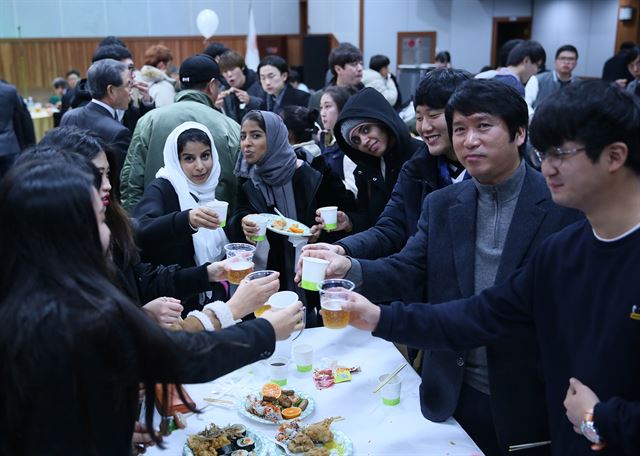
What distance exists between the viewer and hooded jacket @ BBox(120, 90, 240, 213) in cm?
390

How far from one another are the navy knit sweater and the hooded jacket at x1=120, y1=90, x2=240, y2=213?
2226 mm

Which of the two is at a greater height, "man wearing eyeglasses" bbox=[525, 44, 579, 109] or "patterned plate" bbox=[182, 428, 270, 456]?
"man wearing eyeglasses" bbox=[525, 44, 579, 109]

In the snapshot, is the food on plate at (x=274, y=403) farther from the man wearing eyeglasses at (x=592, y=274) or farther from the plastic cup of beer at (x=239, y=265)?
the man wearing eyeglasses at (x=592, y=274)

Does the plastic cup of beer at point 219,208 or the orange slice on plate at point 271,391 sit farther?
the plastic cup of beer at point 219,208

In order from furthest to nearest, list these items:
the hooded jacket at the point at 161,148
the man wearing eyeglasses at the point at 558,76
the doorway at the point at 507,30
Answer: the doorway at the point at 507,30 < the man wearing eyeglasses at the point at 558,76 < the hooded jacket at the point at 161,148

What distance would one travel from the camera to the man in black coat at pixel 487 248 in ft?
6.31

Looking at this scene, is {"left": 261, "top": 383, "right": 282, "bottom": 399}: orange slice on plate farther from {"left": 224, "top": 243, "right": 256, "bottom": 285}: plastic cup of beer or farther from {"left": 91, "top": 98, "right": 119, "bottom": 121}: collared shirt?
{"left": 91, "top": 98, "right": 119, "bottom": 121}: collared shirt

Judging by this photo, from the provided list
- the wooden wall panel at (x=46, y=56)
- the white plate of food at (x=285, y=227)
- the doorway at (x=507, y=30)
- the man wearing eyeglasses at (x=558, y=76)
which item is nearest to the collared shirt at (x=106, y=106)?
the white plate of food at (x=285, y=227)

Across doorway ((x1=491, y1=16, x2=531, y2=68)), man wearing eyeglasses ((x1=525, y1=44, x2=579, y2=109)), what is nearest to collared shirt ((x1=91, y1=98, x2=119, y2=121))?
man wearing eyeglasses ((x1=525, y1=44, x2=579, y2=109))

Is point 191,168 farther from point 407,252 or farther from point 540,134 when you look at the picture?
point 540,134

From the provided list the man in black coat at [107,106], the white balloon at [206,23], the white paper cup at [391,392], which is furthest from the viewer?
the white balloon at [206,23]

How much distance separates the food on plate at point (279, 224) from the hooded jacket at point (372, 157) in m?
→ 0.43

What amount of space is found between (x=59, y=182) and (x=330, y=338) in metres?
1.51

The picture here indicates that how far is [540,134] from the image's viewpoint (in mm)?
1552
